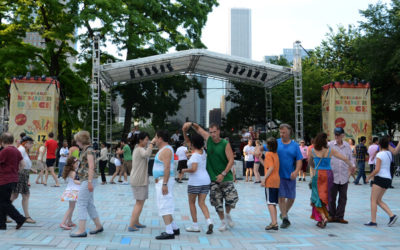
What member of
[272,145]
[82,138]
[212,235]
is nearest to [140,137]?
[82,138]

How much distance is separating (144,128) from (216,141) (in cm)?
1898

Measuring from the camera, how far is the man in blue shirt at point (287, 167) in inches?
248

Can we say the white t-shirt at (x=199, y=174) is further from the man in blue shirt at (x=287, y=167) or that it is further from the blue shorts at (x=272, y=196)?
the man in blue shirt at (x=287, y=167)

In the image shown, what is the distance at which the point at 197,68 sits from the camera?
21781 millimetres

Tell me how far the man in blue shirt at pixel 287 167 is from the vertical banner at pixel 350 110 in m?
13.4

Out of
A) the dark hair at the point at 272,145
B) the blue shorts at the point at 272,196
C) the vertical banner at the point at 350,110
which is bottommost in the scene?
the blue shorts at the point at 272,196

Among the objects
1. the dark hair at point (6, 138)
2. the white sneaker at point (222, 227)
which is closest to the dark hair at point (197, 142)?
the white sneaker at point (222, 227)

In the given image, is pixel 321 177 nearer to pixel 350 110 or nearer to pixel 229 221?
pixel 229 221

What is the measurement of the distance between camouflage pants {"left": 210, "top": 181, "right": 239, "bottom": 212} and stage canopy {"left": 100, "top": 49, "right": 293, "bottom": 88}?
11969 mm

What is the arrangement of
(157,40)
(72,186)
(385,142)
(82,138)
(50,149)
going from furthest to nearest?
(157,40) → (50,149) → (385,142) → (72,186) → (82,138)

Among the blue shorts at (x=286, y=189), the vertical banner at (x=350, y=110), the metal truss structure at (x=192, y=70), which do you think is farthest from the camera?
the vertical banner at (x=350, y=110)

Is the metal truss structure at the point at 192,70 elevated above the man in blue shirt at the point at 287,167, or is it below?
above

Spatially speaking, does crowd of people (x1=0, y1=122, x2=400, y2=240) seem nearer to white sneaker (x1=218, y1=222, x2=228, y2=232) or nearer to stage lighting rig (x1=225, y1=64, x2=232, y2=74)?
white sneaker (x1=218, y1=222, x2=228, y2=232)

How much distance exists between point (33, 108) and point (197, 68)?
8771mm
